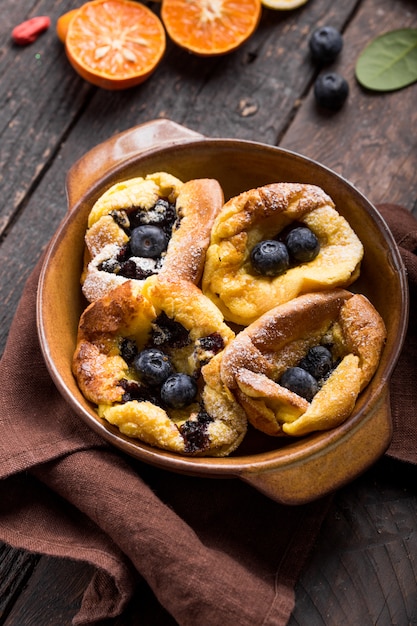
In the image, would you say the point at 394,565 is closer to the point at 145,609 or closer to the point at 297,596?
the point at 297,596

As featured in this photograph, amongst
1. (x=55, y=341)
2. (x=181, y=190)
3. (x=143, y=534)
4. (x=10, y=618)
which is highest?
(x=181, y=190)

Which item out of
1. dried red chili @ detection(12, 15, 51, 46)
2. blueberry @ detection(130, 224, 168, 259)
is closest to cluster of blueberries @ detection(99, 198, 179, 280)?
blueberry @ detection(130, 224, 168, 259)

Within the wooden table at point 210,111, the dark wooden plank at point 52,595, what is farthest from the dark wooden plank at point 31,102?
the dark wooden plank at point 52,595

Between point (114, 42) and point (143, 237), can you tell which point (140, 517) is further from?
point (114, 42)

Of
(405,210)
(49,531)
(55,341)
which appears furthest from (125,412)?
(405,210)

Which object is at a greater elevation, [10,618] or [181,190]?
[181,190]

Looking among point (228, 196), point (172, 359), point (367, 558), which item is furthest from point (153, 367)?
point (367, 558)
